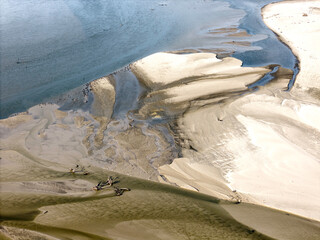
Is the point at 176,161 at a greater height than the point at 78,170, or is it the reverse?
the point at 78,170

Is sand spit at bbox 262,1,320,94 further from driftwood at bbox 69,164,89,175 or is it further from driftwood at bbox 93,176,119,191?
→ driftwood at bbox 69,164,89,175

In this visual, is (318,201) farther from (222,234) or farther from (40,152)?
(40,152)

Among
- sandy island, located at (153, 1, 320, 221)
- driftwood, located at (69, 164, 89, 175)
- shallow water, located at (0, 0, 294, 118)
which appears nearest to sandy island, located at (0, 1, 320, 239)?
sandy island, located at (153, 1, 320, 221)

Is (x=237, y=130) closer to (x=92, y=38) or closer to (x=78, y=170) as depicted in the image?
(x=78, y=170)

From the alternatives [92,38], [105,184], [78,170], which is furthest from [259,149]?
→ [92,38]

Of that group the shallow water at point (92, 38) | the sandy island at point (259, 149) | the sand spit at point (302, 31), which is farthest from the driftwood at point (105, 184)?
the sand spit at point (302, 31)

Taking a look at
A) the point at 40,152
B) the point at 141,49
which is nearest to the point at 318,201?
the point at 40,152

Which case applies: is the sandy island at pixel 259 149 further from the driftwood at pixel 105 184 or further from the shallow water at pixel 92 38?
the shallow water at pixel 92 38
